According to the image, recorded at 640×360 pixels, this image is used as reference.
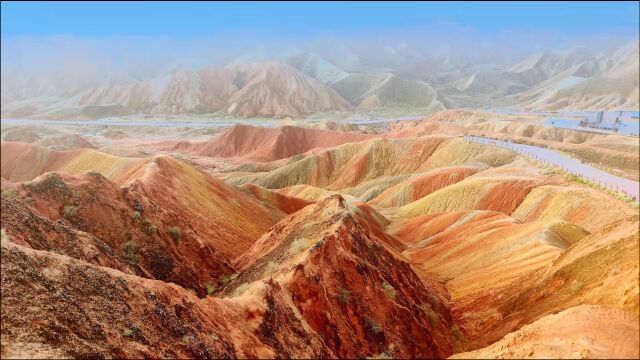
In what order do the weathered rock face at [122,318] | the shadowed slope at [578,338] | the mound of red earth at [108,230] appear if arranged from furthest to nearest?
the mound of red earth at [108,230] → the shadowed slope at [578,338] → the weathered rock face at [122,318]

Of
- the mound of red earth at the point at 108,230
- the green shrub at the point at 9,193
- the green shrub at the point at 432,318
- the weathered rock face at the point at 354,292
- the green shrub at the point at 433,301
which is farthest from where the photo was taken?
the green shrub at the point at 433,301

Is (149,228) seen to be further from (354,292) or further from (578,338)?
(578,338)

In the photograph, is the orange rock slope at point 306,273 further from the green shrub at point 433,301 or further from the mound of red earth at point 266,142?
the mound of red earth at point 266,142

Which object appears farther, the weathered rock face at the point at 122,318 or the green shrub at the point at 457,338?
the green shrub at the point at 457,338

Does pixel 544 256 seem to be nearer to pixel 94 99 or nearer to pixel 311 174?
pixel 311 174

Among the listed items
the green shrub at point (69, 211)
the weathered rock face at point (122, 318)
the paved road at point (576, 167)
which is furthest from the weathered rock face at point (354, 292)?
the paved road at point (576, 167)

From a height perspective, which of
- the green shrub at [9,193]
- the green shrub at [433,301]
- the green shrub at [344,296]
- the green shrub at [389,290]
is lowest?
the green shrub at [433,301]
